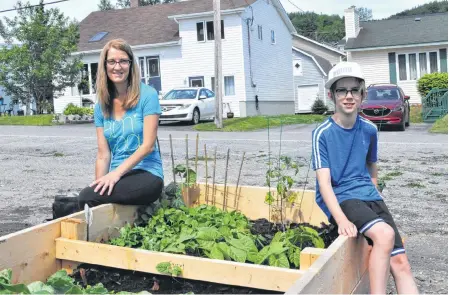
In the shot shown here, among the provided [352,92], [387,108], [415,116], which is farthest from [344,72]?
[415,116]

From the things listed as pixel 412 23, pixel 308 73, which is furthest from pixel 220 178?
pixel 308 73

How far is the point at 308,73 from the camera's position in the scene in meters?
43.7

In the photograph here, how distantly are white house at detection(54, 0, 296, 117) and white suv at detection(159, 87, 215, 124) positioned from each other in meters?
6.15

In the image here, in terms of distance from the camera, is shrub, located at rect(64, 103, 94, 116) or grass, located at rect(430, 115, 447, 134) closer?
grass, located at rect(430, 115, 447, 134)

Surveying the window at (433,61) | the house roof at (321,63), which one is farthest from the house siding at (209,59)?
the house roof at (321,63)

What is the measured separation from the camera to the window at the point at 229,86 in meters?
30.5

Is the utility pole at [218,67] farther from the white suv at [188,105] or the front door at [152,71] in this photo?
the front door at [152,71]

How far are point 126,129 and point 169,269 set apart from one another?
4.46 feet

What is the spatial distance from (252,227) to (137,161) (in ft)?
3.46

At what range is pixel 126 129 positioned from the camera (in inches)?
Result: 164

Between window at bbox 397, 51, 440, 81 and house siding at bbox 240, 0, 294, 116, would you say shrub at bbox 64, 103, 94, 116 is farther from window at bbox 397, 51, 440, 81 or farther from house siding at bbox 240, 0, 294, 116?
window at bbox 397, 51, 440, 81

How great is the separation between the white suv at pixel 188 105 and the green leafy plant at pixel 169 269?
19133 mm

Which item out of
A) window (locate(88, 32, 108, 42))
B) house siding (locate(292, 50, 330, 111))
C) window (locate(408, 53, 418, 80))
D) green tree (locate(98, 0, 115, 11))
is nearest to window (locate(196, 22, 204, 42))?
window (locate(88, 32, 108, 42))

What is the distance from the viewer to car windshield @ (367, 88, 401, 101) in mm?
19825
